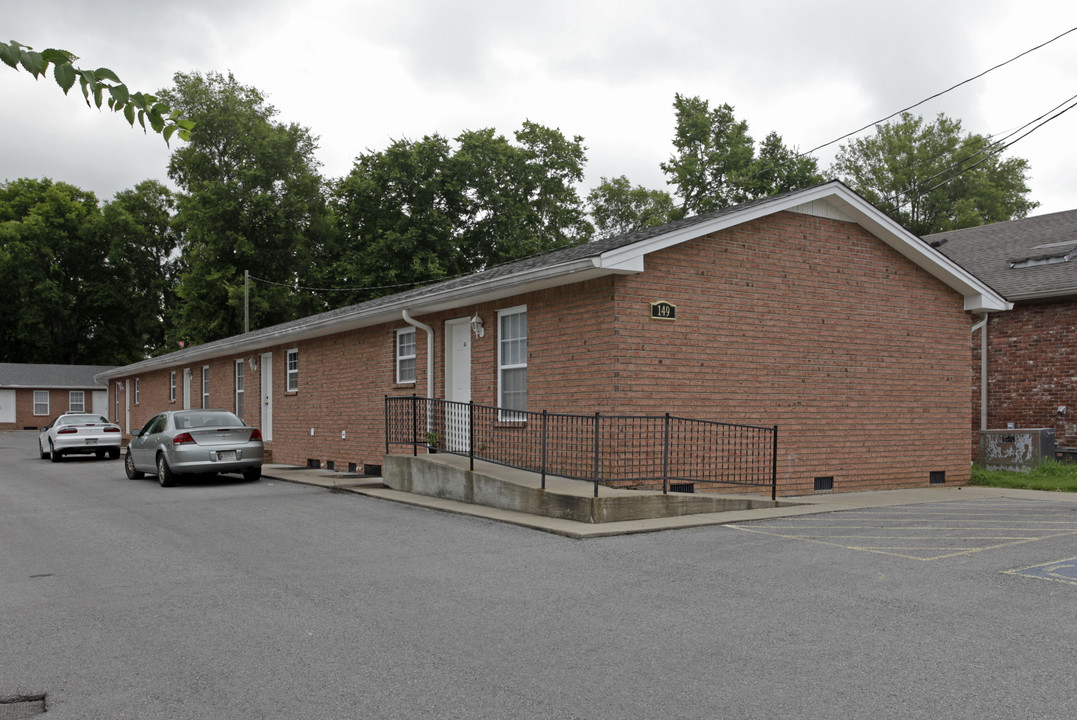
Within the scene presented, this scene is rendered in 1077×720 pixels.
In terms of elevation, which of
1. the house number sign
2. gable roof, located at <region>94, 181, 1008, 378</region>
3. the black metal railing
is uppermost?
gable roof, located at <region>94, 181, 1008, 378</region>

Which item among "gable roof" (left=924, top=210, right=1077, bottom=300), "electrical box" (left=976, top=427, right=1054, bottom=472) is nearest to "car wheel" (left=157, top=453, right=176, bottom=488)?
"electrical box" (left=976, top=427, right=1054, bottom=472)

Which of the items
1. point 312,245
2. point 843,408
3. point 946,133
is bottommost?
point 843,408

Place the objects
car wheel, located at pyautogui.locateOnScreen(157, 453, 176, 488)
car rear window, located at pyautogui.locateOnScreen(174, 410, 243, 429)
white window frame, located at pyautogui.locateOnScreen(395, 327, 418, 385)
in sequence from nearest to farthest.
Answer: car wheel, located at pyautogui.locateOnScreen(157, 453, 176, 488) → car rear window, located at pyautogui.locateOnScreen(174, 410, 243, 429) → white window frame, located at pyautogui.locateOnScreen(395, 327, 418, 385)

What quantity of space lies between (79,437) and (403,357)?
1313 cm

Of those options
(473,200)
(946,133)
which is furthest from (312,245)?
(946,133)

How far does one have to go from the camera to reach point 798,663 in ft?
16.3

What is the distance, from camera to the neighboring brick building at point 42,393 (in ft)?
187

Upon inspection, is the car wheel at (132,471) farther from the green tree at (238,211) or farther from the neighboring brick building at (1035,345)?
the green tree at (238,211)

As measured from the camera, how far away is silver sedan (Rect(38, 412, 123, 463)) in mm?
24797

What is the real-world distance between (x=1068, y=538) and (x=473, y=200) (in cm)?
3602

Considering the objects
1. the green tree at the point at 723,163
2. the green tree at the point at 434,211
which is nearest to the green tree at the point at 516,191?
the green tree at the point at 434,211

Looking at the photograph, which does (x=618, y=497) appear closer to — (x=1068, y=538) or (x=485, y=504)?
(x=485, y=504)

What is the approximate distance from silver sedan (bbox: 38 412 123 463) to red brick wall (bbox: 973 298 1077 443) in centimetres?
2269

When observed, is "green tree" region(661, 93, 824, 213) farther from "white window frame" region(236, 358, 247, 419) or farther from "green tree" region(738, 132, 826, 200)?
"white window frame" region(236, 358, 247, 419)
